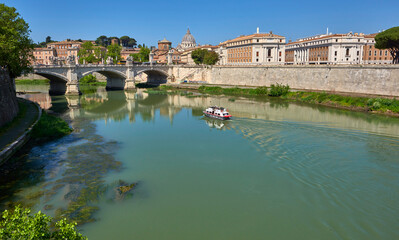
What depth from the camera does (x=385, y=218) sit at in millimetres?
9938

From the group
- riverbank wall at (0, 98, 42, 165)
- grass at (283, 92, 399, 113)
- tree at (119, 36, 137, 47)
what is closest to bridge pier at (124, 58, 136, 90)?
grass at (283, 92, 399, 113)

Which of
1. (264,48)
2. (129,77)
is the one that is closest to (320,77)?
(264,48)

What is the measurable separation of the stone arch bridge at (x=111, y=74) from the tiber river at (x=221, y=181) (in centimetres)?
2321

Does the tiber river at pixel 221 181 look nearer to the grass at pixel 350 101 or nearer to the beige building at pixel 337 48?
the grass at pixel 350 101

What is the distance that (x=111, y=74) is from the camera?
5478 centimetres

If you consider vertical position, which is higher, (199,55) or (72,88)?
(199,55)

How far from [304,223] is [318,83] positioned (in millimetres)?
32104

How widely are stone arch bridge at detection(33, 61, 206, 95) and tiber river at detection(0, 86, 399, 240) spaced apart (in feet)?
76.1

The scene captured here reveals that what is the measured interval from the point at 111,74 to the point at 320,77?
1346 inches

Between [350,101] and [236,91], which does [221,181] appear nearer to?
[350,101]

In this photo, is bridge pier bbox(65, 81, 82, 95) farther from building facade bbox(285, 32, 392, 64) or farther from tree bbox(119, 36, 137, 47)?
tree bbox(119, 36, 137, 47)

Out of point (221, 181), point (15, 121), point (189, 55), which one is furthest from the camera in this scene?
point (189, 55)

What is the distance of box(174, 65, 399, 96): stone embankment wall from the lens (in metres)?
31.7

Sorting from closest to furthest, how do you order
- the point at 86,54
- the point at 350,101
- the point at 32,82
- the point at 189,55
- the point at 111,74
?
the point at 350,101
the point at 111,74
the point at 32,82
the point at 86,54
the point at 189,55
